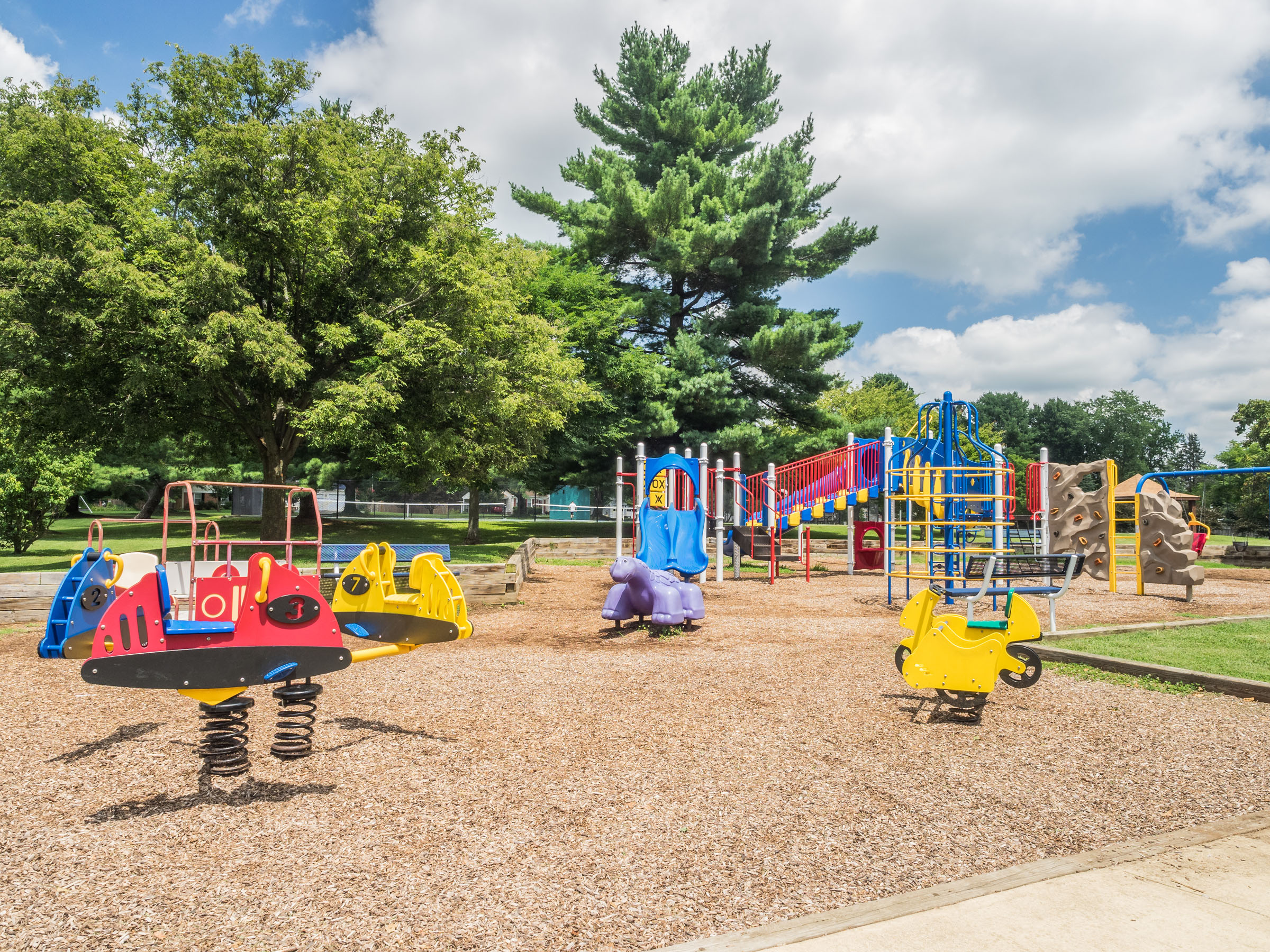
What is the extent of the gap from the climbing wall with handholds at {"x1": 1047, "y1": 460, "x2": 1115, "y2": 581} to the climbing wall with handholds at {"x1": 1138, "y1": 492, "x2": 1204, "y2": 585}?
812mm

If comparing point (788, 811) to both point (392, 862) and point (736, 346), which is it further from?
point (736, 346)

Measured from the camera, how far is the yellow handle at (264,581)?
13.9ft

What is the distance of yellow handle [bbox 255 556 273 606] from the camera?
4.24 m

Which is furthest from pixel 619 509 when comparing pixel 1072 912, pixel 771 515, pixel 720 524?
pixel 1072 912

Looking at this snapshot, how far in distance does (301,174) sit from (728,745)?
19.2m

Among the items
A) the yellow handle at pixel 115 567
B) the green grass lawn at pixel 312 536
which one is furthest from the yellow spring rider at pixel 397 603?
the green grass lawn at pixel 312 536

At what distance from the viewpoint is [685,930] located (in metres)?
2.84

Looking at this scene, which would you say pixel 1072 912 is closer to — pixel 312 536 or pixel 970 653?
pixel 970 653

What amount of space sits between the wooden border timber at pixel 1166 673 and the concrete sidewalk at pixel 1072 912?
3.61m

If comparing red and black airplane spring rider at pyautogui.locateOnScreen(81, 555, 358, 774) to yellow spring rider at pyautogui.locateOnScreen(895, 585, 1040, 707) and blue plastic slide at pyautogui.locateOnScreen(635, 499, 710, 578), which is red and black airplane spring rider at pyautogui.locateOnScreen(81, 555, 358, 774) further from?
blue plastic slide at pyautogui.locateOnScreen(635, 499, 710, 578)

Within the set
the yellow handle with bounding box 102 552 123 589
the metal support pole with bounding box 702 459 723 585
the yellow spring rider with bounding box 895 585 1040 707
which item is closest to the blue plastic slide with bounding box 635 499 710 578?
the metal support pole with bounding box 702 459 723 585

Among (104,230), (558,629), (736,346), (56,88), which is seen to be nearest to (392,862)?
(558,629)

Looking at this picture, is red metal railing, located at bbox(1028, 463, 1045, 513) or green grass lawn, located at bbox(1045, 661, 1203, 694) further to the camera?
red metal railing, located at bbox(1028, 463, 1045, 513)

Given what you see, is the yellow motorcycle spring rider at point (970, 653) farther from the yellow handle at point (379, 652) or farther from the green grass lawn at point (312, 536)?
the green grass lawn at point (312, 536)
